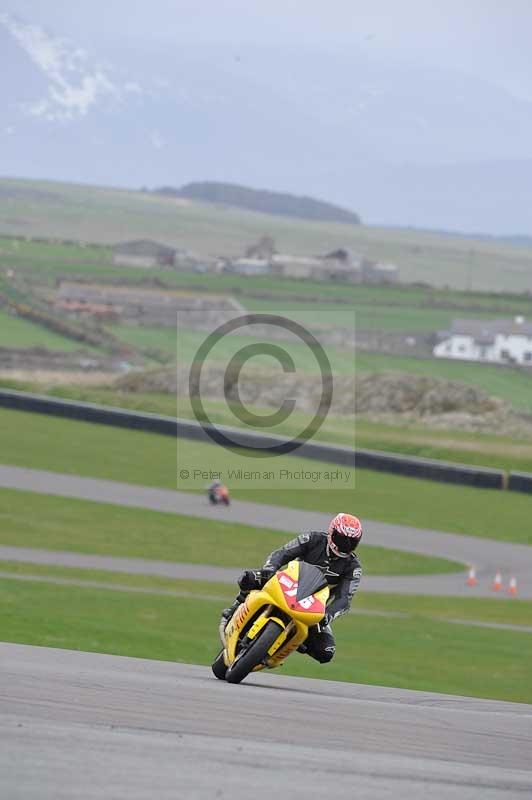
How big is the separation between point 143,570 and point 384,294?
106m

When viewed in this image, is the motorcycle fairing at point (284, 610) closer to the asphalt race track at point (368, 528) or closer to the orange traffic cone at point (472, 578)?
the asphalt race track at point (368, 528)

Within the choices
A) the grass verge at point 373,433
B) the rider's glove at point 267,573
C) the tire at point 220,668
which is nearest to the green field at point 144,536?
the tire at point 220,668

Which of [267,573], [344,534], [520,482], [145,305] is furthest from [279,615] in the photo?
[145,305]

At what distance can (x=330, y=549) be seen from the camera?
11484 mm

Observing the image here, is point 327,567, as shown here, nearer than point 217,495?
Yes

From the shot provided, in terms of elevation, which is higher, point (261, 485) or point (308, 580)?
point (308, 580)

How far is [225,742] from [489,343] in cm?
9915

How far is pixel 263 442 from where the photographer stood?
4469cm

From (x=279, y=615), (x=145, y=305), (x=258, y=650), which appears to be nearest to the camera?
(x=258, y=650)

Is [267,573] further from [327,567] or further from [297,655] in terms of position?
[297,655]

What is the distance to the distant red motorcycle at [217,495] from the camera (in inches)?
1359

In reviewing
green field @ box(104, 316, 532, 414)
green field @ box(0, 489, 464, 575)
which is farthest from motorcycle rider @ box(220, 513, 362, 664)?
green field @ box(104, 316, 532, 414)

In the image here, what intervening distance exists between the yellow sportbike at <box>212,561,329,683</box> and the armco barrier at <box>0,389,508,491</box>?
32.8 meters

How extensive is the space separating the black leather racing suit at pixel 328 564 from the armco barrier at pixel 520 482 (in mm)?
32169
